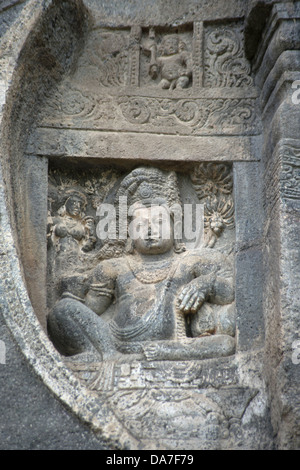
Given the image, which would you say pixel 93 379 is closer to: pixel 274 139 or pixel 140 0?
pixel 274 139

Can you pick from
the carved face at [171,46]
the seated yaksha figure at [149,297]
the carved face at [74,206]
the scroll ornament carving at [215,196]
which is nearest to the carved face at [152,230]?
the seated yaksha figure at [149,297]

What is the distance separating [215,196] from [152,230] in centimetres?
63

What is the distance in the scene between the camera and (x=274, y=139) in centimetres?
737

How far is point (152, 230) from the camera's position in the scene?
7664mm

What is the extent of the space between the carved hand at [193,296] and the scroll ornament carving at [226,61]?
1.71 metres

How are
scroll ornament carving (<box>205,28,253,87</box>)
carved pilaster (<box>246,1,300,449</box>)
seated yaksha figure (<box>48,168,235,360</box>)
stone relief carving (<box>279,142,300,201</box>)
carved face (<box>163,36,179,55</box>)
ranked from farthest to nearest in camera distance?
carved face (<box>163,36,179,55</box>)
scroll ornament carving (<box>205,28,253,87</box>)
seated yaksha figure (<box>48,168,235,360</box>)
stone relief carving (<box>279,142,300,201</box>)
carved pilaster (<box>246,1,300,449</box>)

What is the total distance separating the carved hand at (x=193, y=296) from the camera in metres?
7.38

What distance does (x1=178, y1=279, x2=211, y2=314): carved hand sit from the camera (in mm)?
7379

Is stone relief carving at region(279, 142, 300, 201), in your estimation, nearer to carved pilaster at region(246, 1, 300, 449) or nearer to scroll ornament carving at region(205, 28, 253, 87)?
carved pilaster at region(246, 1, 300, 449)

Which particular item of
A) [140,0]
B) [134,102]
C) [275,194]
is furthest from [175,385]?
[140,0]

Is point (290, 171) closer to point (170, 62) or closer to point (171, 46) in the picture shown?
point (170, 62)

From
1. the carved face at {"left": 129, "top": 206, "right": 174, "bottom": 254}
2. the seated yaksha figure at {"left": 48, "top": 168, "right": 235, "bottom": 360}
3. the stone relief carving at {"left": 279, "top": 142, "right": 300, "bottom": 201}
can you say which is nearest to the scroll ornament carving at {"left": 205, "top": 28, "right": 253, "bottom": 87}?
the seated yaksha figure at {"left": 48, "top": 168, "right": 235, "bottom": 360}

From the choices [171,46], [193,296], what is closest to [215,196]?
[193,296]

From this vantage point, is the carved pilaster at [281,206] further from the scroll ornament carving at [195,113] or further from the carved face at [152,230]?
the carved face at [152,230]
